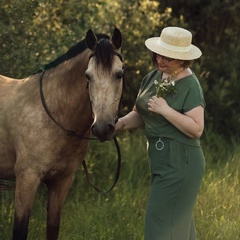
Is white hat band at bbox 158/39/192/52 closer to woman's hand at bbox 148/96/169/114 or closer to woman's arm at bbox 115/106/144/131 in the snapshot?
woman's hand at bbox 148/96/169/114

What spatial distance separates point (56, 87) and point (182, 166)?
3.86 ft

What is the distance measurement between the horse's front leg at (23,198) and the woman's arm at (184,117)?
3.74 feet

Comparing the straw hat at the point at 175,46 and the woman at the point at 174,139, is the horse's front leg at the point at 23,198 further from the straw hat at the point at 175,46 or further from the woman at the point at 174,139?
the straw hat at the point at 175,46

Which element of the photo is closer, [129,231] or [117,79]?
[117,79]

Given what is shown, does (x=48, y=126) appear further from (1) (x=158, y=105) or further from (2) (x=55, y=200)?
(1) (x=158, y=105)

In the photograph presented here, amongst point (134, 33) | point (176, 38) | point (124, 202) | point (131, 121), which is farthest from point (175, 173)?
point (134, 33)

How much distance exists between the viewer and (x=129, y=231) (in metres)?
5.43

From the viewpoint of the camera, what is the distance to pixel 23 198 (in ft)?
14.8

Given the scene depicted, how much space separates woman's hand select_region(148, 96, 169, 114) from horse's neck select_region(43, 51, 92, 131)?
636mm

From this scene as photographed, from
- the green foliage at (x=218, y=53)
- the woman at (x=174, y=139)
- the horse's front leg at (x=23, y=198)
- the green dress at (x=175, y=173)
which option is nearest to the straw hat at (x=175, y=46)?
the woman at (x=174, y=139)

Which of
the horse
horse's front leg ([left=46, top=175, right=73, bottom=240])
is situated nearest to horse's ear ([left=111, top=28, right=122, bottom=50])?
the horse

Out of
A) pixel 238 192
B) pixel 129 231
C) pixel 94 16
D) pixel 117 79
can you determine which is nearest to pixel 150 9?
pixel 94 16

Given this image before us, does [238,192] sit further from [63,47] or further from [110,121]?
[110,121]

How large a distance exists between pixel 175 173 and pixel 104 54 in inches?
34.3
